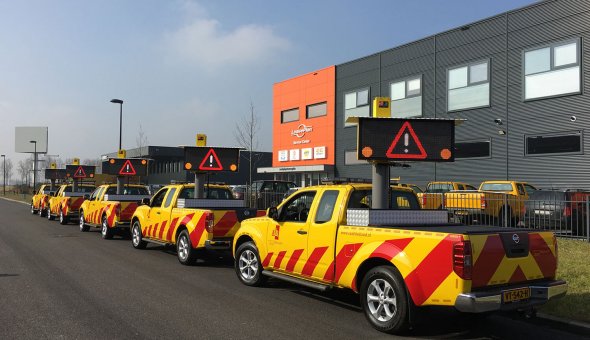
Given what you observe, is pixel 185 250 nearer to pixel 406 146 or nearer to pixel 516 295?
pixel 406 146

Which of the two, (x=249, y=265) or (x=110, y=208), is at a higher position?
(x=110, y=208)

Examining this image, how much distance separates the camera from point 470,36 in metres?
27.0

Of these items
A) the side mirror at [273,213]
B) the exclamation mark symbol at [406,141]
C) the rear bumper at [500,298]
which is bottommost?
the rear bumper at [500,298]

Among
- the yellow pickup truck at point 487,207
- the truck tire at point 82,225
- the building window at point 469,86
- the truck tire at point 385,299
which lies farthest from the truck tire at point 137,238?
the building window at point 469,86

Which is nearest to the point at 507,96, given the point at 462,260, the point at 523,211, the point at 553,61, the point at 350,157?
the point at 553,61

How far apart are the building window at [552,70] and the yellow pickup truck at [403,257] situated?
60.7ft

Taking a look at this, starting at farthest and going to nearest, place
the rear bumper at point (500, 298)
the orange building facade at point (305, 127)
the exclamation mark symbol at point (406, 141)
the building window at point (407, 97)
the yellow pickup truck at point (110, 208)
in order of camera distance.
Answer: the orange building facade at point (305, 127), the building window at point (407, 97), the yellow pickup truck at point (110, 208), the exclamation mark symbol at point (406, 141), the rear bumper at point (500, 298)

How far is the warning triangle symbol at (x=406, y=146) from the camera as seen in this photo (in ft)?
23.0

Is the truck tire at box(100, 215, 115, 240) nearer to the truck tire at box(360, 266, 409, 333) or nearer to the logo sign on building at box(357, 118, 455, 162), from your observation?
the logo sign on building at box(357, 118, 455, 162)

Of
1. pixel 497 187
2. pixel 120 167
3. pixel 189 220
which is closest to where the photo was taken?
pixel 189 220

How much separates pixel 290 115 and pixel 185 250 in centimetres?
3045

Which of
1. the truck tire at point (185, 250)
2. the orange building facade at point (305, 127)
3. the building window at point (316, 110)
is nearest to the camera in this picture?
the truck tire at point (185, 250)

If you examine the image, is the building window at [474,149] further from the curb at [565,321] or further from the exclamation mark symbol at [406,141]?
the curb at [565,321]

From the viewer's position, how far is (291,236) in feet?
24.9
